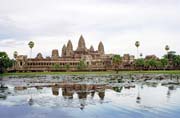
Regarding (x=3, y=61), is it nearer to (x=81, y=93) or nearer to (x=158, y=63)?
(x=158, y=63)

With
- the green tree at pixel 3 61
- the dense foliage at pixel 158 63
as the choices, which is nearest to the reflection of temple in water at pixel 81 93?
the green tree at pixel 3 61

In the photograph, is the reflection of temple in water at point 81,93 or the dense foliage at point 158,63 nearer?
the reflection of temple in water at point 81,93

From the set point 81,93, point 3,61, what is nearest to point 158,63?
point 3,61

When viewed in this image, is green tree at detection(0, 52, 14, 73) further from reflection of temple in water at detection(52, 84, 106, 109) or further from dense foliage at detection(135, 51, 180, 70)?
reflection of temple in water at detection(52, 84, 106, 109)

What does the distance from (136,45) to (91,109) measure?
422ft

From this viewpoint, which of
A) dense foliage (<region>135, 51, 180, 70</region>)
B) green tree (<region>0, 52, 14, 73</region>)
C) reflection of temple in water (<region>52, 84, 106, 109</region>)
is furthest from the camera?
dense foliage (<region>135, 51, 180, 70</region>)

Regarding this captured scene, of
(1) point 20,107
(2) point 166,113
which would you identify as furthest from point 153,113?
(1) point 20,107

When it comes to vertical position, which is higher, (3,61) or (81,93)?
(3,61)

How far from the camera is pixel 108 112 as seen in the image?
25.7m

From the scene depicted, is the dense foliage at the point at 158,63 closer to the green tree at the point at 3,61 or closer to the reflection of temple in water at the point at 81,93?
the green tree at the point at 3,61

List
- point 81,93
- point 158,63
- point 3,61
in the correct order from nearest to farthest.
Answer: point 81,93, point 3,61, point 158,63

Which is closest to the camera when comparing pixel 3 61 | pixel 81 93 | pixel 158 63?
pixel 81 93

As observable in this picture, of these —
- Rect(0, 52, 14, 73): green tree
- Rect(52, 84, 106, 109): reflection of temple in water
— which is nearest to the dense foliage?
Rect(0, 52, 14, 73): green tree

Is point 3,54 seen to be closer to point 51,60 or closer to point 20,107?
point 51,60
